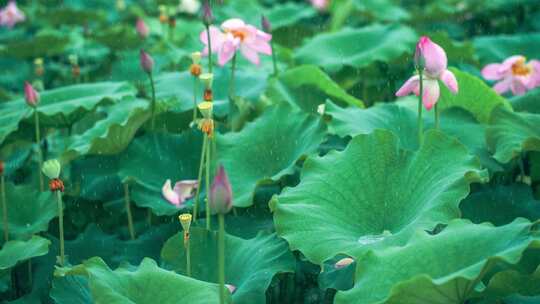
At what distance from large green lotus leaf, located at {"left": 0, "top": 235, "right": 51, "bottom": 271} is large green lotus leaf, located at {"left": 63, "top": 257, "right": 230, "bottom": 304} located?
36cm

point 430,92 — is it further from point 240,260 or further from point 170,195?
point 170,195

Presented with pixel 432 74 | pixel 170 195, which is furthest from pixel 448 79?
pixel 170 195

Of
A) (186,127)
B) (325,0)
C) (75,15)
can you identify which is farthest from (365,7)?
(186,127)

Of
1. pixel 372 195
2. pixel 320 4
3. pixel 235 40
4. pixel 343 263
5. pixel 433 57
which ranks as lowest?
pixel 320 4

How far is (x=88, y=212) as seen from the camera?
255 cm

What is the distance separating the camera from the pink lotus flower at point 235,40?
247 centimetres

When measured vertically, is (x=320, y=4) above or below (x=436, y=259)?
below

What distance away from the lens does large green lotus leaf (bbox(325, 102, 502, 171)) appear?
2219 millimetres

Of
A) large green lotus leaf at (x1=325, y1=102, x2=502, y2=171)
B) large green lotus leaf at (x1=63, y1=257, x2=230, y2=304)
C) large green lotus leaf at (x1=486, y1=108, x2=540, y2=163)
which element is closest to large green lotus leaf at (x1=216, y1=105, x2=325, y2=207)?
large green lotus leaf at (x1=325, y1=102, x2=502, y2=171)

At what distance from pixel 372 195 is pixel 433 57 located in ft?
1.23

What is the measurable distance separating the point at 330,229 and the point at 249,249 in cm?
22

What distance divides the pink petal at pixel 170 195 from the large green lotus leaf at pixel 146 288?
0.61 metres

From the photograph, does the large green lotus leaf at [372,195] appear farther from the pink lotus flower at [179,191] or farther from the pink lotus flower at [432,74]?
the pink lotus flower at [179,191]

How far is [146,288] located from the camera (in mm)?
1608
